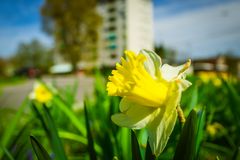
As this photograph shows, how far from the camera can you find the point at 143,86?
42 cm

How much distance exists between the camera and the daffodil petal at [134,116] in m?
0.45

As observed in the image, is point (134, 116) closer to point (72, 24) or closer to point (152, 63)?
point (152, 63)

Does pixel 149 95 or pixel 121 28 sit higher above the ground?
pixel 149 95

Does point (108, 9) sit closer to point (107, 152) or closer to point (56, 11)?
point (56, 11)

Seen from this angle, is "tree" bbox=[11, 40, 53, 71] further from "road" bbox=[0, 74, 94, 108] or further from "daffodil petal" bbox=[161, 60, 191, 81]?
"daffodil petal" bbox=[161, 60, 191, 81]

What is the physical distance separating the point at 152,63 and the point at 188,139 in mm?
125

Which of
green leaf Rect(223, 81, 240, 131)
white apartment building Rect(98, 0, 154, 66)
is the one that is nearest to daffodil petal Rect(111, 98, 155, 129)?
green leaf Rect(223, 81, 240, 131)

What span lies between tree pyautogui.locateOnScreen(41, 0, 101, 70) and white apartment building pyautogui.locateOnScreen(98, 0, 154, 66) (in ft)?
42.7

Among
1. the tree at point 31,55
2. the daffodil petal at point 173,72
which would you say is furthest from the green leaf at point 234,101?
the tree at point 31,55

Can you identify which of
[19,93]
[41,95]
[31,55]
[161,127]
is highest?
[161,127]

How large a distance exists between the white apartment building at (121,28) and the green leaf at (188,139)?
37572 mm

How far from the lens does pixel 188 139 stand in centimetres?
46

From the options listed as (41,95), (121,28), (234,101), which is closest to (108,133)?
(234,101)

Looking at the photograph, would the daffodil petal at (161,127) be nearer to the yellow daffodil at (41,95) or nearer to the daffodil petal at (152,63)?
the daffodil petal at (152,63)
